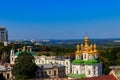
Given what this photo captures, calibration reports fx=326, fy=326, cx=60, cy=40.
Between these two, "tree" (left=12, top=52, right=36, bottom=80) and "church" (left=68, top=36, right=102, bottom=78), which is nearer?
"church" (left=68, top=36, right=102, bottom=78)

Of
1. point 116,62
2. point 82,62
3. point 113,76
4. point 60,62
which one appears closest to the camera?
point 113,76

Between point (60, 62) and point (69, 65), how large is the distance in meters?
4.21

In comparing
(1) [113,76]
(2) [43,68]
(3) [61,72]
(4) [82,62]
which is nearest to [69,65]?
(3) [61,72]

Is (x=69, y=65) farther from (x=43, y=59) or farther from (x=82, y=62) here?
(x=82, y=62)

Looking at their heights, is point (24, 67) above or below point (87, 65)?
below

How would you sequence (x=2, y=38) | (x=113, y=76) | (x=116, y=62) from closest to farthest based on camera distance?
(x=113, y=76) → (x=116, y=62) → (x=2, y=38)

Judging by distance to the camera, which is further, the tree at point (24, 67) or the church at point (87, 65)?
the tree at point (24, 67)

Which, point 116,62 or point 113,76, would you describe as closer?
point 113,76

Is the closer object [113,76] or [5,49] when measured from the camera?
[113,76]

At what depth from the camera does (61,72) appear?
61844 mm

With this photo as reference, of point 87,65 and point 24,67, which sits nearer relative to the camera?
point 87,65

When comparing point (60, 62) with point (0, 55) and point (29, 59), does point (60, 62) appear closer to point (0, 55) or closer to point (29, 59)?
point (29, 59)

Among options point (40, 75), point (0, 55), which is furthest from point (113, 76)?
point (0, 55)

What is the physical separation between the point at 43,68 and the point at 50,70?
1.55 metres
